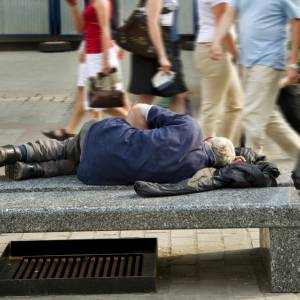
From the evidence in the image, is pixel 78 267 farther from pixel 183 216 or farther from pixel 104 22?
pixel 104 22

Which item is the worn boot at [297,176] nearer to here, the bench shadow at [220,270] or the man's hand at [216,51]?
the bench shadow at [220,270]

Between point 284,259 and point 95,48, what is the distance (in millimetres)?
3628

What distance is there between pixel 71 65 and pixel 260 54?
28.9 feet

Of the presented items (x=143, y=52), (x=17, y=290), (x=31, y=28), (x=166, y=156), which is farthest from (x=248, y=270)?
(x=31, y=28)

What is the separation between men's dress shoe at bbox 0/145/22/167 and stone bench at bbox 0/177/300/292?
1.47 ft

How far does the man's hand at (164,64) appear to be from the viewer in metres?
7.03

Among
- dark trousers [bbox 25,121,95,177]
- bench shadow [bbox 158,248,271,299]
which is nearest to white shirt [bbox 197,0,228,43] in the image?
dark trousers [bbox 25,121,95,177]

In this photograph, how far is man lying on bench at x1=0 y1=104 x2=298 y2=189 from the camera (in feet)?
16.0

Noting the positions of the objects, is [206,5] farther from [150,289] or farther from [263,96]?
[150,289]

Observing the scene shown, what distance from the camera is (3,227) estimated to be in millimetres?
4609

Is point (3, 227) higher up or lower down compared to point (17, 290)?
higher up

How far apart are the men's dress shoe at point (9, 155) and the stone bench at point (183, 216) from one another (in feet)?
1.47

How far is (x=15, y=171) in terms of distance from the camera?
5.27 meters

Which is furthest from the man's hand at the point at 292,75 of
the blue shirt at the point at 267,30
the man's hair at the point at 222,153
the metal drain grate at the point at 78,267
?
the metal drain grate at the point at 78,267
